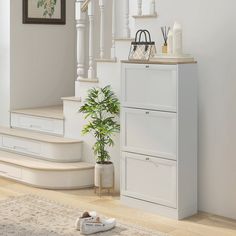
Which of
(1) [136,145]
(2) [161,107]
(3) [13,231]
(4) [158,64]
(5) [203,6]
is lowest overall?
(3) [13,231]

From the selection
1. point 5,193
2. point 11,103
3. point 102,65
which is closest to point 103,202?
point 5,193

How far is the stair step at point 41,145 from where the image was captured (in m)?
5.53

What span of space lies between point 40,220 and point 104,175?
895 millimetres

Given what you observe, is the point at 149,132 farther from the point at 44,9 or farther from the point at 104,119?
the point at 44,9

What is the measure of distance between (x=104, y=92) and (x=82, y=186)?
95 cm

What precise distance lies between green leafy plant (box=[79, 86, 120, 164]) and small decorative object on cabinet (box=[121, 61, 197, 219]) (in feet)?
1.00

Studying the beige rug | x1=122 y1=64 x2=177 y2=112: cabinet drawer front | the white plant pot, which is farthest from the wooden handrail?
the beige rug

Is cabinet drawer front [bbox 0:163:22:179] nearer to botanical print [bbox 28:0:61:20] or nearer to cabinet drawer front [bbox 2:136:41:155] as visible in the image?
cabinet drawer front [bbox 2:136:41:155]

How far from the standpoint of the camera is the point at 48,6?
6703mm

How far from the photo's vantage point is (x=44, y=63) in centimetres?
674

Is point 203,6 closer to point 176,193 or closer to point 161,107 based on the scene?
point 161,107

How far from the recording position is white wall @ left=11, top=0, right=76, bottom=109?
6.48 meters

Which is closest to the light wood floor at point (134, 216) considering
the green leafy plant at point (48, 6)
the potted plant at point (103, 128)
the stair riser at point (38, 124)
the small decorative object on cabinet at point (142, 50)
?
the potted plant at point (103, 128)

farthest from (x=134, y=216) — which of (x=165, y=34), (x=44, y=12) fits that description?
(x=44, y=12)
